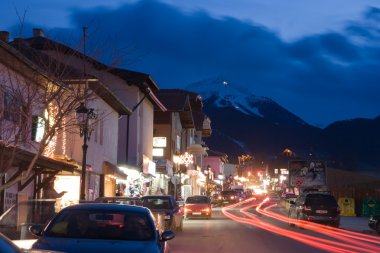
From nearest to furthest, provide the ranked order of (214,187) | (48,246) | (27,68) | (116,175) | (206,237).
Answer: (48,246) → (27,68) → (206,237) → (116,175) → (214,187)

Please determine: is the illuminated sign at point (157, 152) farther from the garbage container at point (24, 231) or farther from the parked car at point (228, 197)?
the garbage container at point (24, 231)

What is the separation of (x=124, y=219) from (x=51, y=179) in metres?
16.1

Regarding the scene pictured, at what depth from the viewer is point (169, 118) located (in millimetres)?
61094

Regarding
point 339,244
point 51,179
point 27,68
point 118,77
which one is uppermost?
point 118,77

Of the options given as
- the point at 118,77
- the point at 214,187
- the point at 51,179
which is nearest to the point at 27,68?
the point at 51,179

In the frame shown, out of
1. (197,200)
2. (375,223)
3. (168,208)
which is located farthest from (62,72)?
(197,200)

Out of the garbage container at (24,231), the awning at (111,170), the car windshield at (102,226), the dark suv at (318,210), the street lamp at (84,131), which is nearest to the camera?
the car windshield at (102,226)

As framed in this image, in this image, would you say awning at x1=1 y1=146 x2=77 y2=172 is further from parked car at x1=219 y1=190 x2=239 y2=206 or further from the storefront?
parked car at x1=219 y1=190 x2=239 y2=206

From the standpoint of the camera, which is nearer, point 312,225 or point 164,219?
point 164,219

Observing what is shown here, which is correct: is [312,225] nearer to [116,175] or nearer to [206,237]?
[206,237]

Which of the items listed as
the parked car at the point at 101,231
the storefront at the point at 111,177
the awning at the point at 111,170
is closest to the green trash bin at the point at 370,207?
the storefront at the point at 111,177

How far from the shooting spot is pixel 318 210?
32.2 meters

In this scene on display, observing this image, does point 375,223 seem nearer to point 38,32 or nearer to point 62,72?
point 62,72

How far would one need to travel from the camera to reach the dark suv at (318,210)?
→ 32.0 metres
